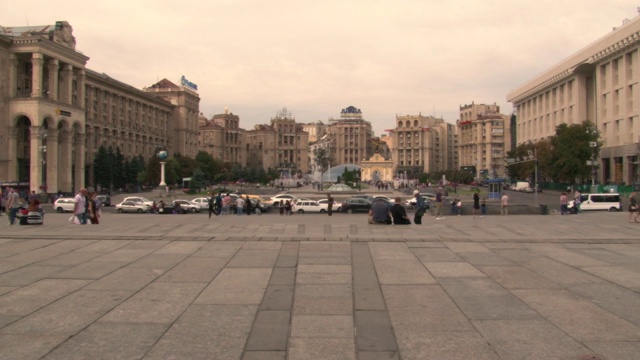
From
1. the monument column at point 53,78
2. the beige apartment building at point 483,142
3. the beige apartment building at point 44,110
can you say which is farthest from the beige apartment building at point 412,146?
Answer: the monument column at point 53,78

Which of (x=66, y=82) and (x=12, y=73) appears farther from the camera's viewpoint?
(x=66, y=82)

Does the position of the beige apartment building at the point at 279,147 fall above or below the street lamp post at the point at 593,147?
above

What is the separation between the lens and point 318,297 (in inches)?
371

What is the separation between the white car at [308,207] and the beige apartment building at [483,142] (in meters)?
117

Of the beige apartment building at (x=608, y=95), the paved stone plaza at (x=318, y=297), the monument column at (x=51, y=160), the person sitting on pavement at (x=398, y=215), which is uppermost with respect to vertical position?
the beige apartment building at (x=608, y=95)

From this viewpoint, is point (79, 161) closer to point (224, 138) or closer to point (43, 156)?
point (43, 156)

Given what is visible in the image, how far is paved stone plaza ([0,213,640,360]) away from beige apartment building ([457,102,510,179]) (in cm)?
14248

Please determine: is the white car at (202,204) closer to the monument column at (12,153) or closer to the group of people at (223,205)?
the group of people at (223,205)

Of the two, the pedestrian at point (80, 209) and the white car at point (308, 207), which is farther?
the white car at point (308, 207)

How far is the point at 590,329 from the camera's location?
7.66 m

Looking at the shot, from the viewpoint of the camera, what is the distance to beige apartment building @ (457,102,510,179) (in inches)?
6097

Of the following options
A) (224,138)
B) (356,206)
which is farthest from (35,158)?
(224,138)

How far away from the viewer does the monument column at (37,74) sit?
6109cm

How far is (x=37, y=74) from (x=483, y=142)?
408 feet
